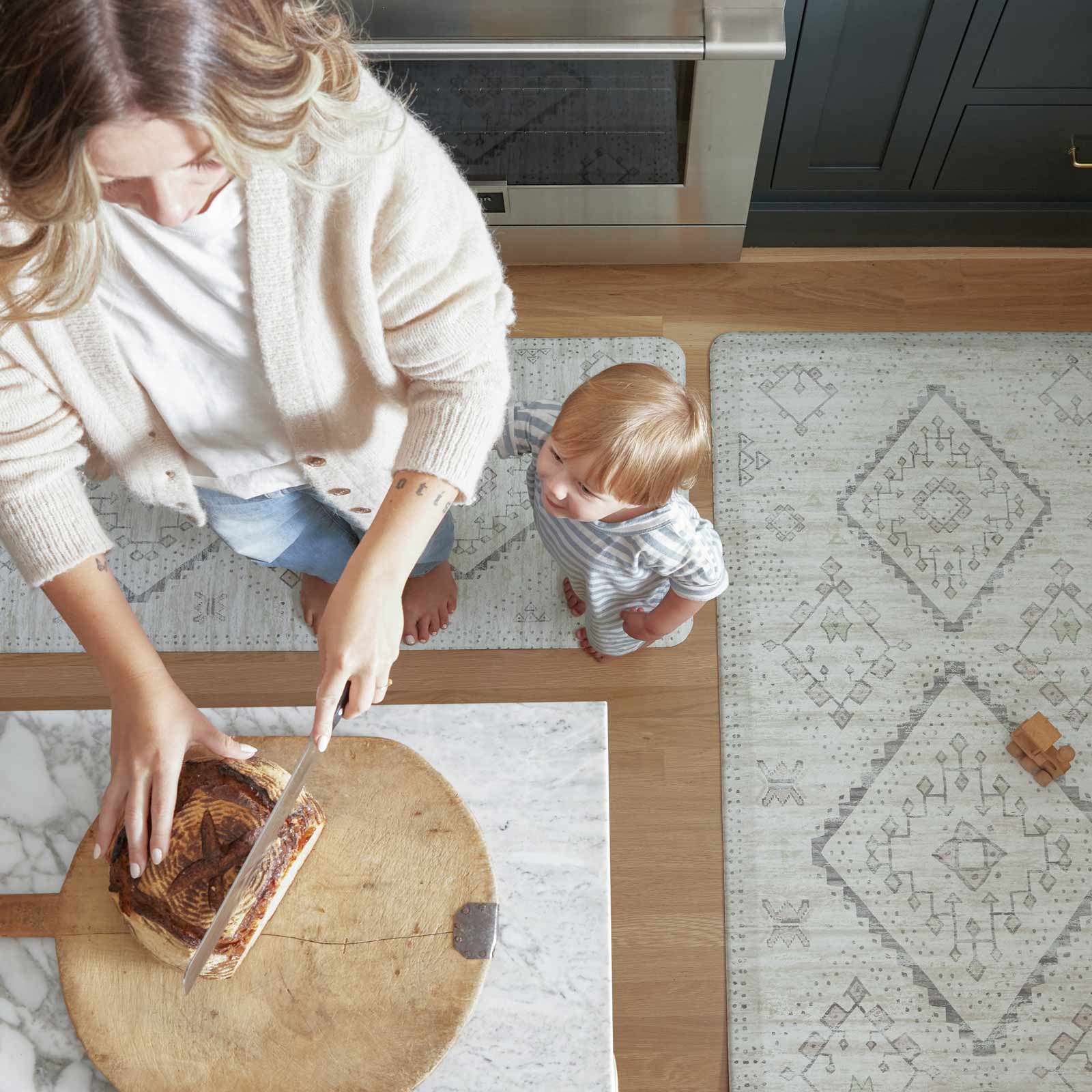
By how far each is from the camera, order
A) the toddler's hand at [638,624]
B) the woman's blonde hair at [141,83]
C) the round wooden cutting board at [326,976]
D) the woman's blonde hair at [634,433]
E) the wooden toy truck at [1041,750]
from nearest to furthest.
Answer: the woman's blonde hair at [141,83], the round wooden cutting board at [326,976], the woman's blonde hair at [634,433], the toddler's hand at [638,624], the wooden toy truck at [1041,750]

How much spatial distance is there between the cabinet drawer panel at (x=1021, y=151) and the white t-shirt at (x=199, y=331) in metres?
1.29

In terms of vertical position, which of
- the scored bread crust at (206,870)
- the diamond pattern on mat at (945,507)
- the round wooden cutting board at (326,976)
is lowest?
the diamond pattern on mat at (945,507)

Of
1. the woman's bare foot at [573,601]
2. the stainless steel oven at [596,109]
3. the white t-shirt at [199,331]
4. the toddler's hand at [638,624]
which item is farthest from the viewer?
the woman's bare foot at [573,601]

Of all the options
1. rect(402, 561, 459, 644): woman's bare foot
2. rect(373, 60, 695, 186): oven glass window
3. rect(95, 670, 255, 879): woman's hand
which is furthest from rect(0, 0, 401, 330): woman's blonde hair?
rect(402, 561, 459, 644): woman's bare foot

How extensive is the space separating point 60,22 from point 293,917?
803mm

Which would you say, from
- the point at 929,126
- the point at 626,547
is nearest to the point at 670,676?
the point at 626,547

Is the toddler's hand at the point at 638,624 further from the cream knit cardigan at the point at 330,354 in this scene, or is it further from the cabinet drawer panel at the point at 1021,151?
the cabinet drawer panel at the point at 1021,151

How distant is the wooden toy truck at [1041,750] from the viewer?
1.51 meters

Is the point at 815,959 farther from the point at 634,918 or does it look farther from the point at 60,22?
the point at 60,22

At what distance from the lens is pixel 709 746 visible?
62.2 inches

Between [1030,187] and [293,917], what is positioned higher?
[1030,187]

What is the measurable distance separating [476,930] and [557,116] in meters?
1.15

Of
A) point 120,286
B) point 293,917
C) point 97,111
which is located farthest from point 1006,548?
point 97,111

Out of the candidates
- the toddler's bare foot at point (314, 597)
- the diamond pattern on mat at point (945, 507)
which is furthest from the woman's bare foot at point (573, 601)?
the diamond pattern on mat at point (945, 507)
